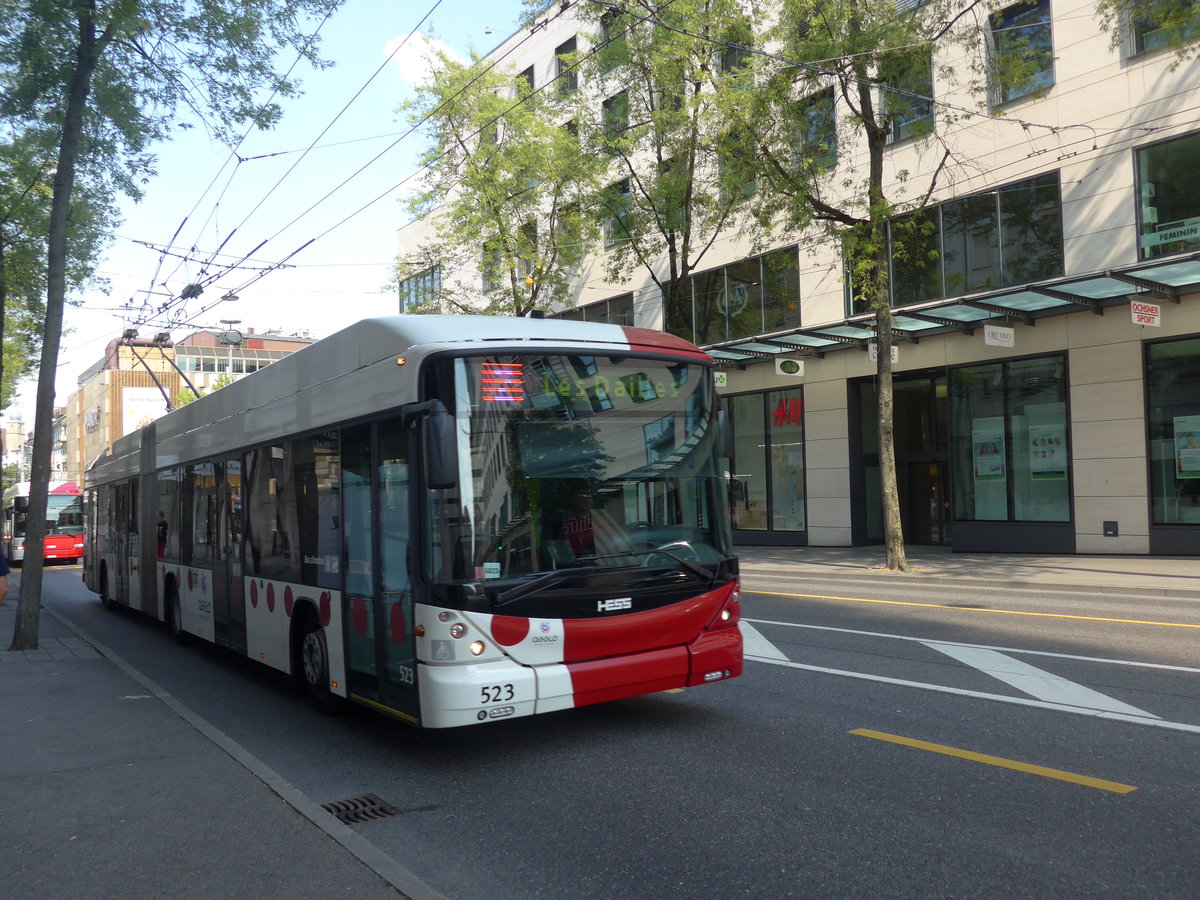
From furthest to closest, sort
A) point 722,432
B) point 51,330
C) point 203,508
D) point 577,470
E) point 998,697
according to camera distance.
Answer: point 51,330 → point 203,508 → point 998,697 → point 722,432 → point 577,470

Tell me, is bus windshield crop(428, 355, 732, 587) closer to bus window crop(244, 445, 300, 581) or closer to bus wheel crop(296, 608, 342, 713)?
bus wheel crop(296, 608, 342, 713)

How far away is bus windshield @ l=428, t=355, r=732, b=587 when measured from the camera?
19.3 feet

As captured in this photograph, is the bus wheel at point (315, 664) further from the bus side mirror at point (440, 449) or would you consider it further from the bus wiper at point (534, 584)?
the bus side mirror at point (440, 449)

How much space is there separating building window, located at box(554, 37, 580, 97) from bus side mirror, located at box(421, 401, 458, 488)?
1799cm

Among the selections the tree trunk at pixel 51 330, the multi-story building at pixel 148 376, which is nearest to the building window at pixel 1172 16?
the tree trunk at pixel 51 330

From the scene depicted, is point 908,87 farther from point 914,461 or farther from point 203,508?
point 203,508

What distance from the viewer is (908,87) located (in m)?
18.6

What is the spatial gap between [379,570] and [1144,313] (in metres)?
15.8

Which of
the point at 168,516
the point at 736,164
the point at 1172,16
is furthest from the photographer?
the point at 736,164

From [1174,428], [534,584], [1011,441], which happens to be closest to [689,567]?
[534,584]

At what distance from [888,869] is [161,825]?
11.4 feet

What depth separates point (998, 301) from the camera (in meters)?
19.8

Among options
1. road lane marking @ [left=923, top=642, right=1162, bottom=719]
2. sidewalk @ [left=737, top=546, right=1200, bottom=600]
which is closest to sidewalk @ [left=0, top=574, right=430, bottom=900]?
road lane marking @ [left=923, top=642, right=1162, bottom=719]

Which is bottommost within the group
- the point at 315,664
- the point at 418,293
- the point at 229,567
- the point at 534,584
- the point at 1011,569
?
the point at 1011,569
